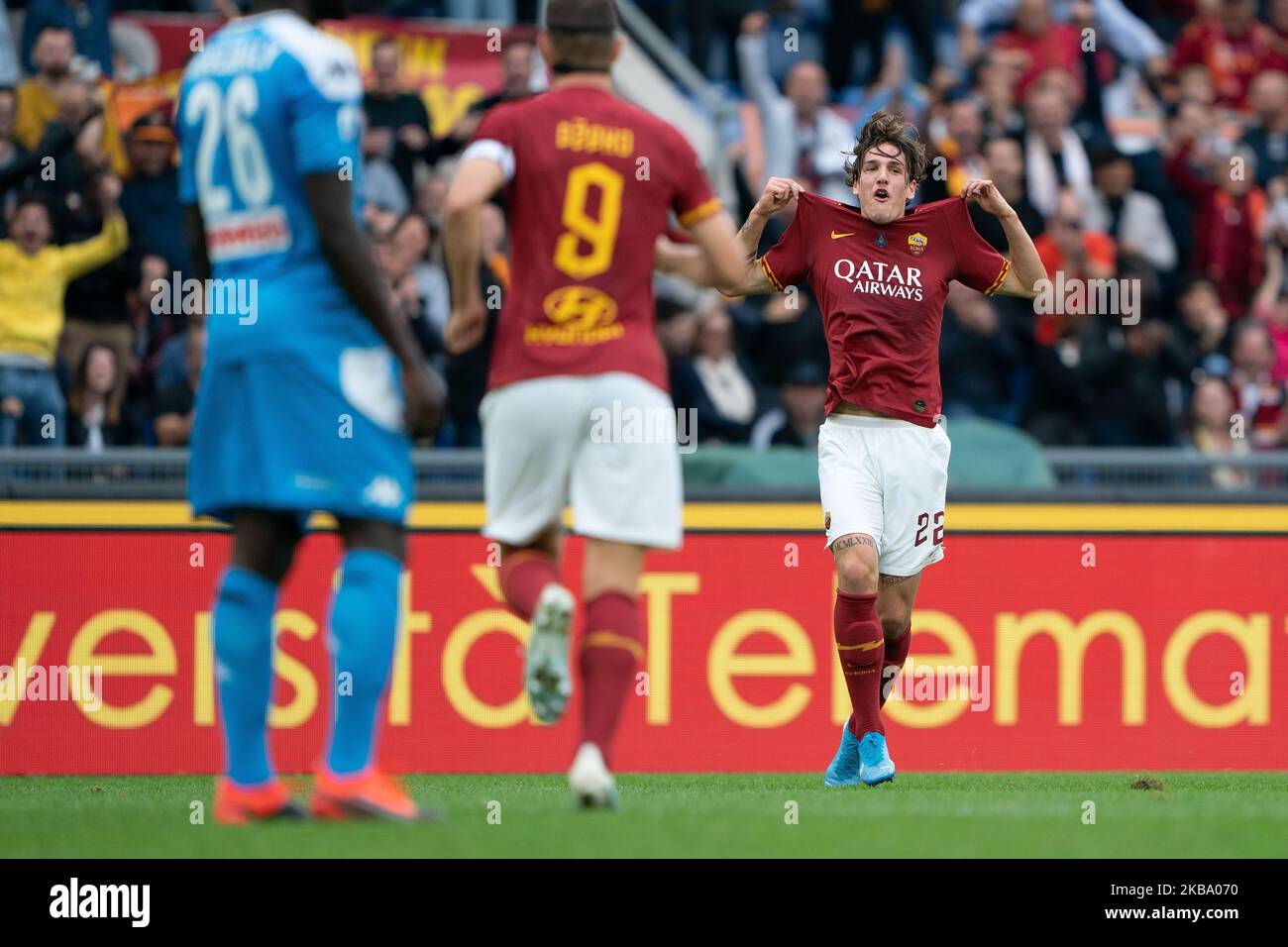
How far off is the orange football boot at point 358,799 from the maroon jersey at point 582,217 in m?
1.23

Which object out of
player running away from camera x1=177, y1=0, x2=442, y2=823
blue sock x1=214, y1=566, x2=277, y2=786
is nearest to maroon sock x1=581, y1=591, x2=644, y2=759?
player running away from camera x1=177, y1=0, x2=442, y2=823

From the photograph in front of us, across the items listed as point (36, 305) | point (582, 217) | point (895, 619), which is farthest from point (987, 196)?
point (36, 305)

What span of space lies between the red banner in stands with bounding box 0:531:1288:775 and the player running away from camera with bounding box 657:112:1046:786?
2102mm

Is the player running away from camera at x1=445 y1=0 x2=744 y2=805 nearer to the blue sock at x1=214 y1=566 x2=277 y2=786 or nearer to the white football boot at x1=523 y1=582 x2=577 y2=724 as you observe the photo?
the white football boot at x1=523 y1=582 x2=577 y2=724

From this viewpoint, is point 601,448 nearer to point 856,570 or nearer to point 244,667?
point 244,667

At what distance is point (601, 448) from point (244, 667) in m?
1.17

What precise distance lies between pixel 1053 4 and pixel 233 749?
491 inches

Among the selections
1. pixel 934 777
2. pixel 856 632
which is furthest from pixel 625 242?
pixel 934 777

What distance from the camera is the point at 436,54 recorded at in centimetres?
1384

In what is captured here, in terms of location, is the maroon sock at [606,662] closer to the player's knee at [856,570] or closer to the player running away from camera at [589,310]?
the player running away from camera at [589,310]

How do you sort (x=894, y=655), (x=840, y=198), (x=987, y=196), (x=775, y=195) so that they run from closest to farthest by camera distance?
1. (x=775, y=195)
2. (x=987, y=196)
3. (x=894, y=655)
4. (x=840, y=198)

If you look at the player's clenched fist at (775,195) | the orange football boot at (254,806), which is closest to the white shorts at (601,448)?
the orange football boot at (254,806)

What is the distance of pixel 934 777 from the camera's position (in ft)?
29.1
